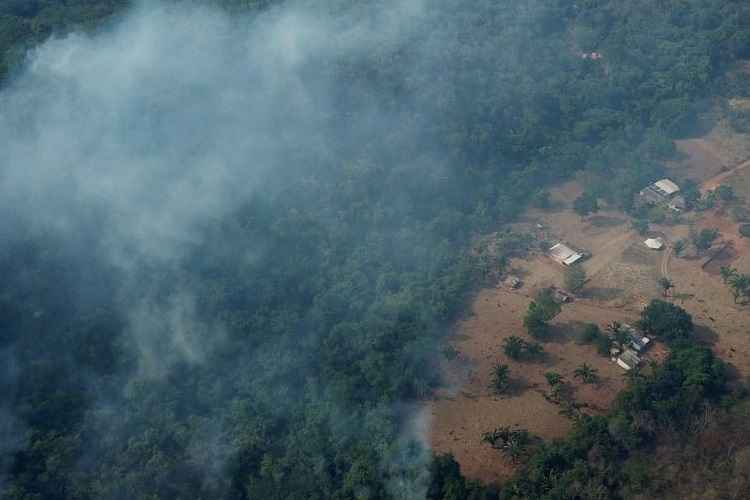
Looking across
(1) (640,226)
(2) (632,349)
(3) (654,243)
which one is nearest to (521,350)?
(2) (632,349)

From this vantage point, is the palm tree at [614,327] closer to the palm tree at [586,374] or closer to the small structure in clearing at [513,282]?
the palm tree at [586,374]

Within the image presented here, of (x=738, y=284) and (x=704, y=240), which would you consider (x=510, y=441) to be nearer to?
(x=738, y=284)

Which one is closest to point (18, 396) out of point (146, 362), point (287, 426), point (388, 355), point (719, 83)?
point (146, 362)

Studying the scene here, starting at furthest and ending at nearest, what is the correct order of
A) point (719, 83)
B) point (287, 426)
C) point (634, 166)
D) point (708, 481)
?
point (719, 83)
point (634, 166)
point (287, 426)
point (708, 481)

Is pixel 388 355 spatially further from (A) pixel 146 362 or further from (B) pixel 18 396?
(B) pixel 18 396

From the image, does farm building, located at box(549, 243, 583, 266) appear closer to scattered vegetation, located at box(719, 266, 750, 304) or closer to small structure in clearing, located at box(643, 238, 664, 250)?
small structure in clearing, located at box(643, 238, 664, 250)

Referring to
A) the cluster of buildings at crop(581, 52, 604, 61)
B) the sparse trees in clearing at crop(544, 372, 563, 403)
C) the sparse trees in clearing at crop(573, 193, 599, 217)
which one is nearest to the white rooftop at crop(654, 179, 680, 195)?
the sparse trees in clearing at crop(573, 193, 599, 217)

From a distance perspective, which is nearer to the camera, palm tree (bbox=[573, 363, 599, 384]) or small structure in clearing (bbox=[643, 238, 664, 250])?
palm tree (bbox=[573, 363, 599, 384])
